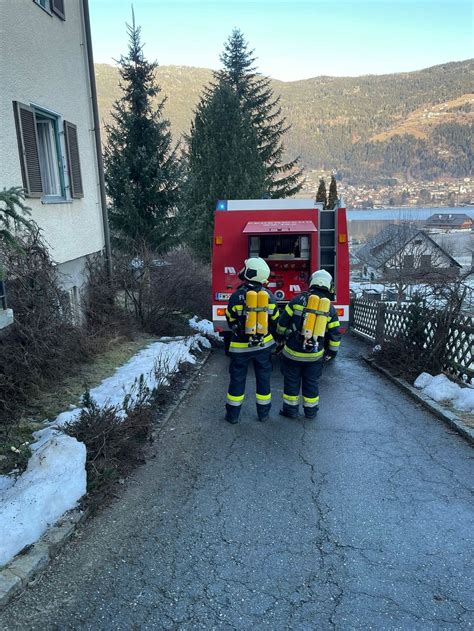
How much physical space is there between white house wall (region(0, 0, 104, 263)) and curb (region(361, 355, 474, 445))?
579cm

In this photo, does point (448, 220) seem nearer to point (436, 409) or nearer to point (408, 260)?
point (408, 260)

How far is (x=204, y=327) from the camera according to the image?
11.4m

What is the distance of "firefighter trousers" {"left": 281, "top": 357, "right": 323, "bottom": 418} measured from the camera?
5734mm

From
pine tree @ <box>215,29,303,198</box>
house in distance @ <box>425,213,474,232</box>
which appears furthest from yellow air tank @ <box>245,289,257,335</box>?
Answer: house in distance @ <box>425,213,474,232</box>

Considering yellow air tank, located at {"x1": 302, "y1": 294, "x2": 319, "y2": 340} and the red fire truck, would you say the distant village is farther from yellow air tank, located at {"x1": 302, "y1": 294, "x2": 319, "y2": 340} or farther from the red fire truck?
yellow air tank, located at {"x1": 302, "y1": 294, "x2": 319, "y2": 340}

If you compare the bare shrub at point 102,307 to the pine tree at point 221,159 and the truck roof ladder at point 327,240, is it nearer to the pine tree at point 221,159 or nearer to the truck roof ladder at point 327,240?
the truck roof ladder at point 327,240

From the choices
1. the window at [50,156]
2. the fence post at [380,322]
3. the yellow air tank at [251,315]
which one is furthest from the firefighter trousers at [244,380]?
the fence post at [380,322]

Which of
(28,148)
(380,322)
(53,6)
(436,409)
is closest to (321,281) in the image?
(436,409)

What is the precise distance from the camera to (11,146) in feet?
20.3

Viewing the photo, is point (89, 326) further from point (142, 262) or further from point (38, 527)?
point (38, 527)

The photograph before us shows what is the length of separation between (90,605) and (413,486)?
282cm

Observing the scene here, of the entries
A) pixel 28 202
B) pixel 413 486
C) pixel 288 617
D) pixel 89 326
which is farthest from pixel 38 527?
pixel 89 326

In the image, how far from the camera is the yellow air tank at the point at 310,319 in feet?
18.1

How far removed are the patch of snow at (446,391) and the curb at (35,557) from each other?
4.71m
